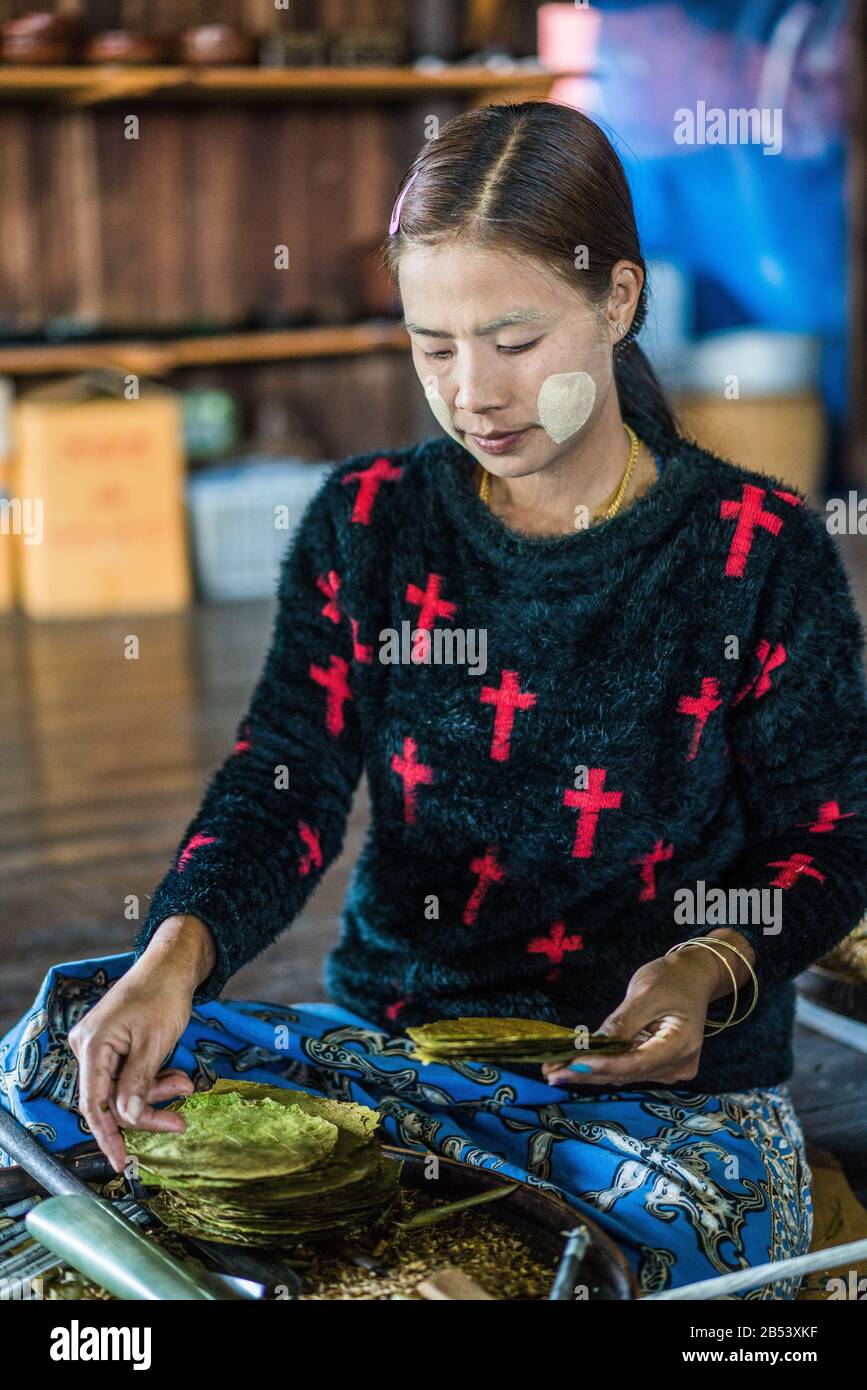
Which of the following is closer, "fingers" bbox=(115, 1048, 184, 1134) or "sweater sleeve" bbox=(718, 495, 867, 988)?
"fingers" bbox=(115, 1048, 184, 1134)

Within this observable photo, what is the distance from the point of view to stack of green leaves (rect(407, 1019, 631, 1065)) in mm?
1090

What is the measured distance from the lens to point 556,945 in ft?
4.43

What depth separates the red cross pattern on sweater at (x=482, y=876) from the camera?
53.2 inches

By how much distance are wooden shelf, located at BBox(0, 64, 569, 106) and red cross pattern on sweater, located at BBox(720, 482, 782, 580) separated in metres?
3.84

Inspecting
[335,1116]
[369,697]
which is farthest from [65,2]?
[335,1116]

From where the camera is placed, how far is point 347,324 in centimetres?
→ 539

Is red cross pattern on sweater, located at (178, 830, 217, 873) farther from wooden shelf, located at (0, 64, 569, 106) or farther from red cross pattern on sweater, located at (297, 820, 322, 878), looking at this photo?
wooden shelf, located at (0, 64, 569, 106)

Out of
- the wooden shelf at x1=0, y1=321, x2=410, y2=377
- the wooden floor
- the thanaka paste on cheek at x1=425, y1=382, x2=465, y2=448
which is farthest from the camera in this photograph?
the wooden shelf at x1=0, y1=321, x2=410, y2=377

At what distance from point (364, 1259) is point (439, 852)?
393 mm

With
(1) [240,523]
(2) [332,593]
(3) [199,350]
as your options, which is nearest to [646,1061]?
(2) [332,593]

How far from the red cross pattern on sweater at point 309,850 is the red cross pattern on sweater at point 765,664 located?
0.35 metres

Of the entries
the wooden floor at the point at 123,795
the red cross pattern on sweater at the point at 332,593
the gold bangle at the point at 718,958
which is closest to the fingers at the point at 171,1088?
the gold bangle at the point at 718,958

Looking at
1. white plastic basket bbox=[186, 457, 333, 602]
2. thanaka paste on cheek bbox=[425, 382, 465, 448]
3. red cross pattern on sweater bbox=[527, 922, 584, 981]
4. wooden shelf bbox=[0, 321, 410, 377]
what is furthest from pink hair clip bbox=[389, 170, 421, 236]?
wooden shelf bbox=[0, 321, 410, 377]

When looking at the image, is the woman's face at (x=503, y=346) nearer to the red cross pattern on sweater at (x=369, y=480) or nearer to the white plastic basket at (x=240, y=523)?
the red cross pattern on sweater at (x=369, y=480)
